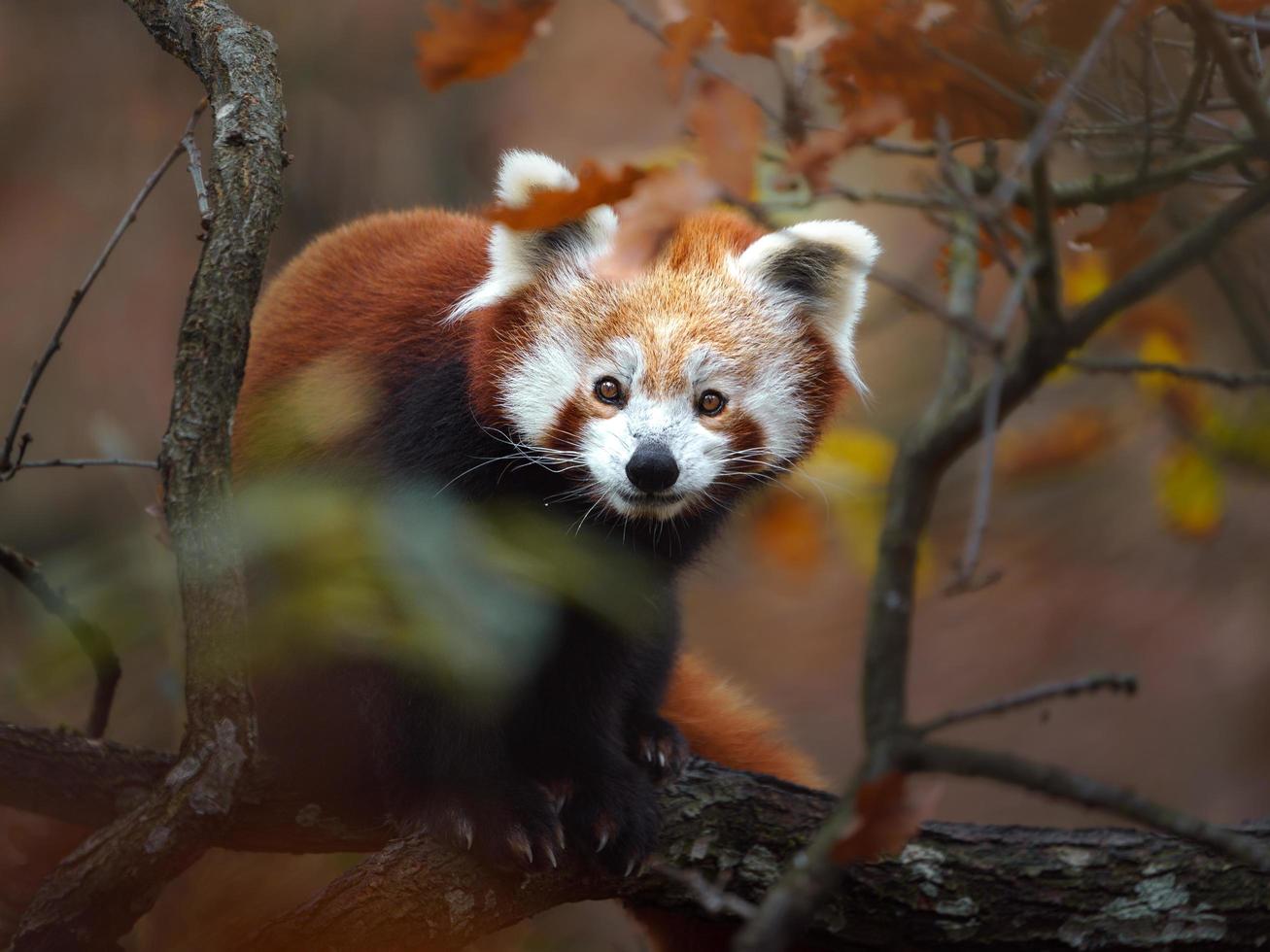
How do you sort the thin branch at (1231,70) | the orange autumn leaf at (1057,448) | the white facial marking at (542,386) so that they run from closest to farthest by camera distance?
1. the thin branch at (1231,70)
2. the white facial marking at (542,386)
3. the orange autumn leaf at (1057,448)

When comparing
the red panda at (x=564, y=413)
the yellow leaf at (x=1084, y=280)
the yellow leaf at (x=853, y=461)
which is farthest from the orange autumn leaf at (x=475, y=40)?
the yellow leaf at (x=1084, y=280)

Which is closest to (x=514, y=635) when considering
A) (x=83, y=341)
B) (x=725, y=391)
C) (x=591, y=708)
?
(x=591, y=708)

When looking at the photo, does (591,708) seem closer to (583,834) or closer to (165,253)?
(583,834)

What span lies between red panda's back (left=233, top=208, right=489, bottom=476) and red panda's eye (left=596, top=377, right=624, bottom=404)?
0.36 metres

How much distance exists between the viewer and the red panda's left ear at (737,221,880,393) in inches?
110

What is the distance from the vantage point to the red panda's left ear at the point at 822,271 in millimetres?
2787

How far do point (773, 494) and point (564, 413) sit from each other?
6.35 feet

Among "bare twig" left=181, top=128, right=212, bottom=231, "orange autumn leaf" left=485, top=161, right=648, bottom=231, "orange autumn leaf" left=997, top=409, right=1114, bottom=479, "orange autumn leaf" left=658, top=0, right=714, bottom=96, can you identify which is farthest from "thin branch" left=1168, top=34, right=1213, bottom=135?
"orange autumn leaf" left=997, top=409, right=1114, bottom=479

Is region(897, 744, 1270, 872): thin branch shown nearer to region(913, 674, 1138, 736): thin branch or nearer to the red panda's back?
region(913, 674, 1138, 736): thin branch

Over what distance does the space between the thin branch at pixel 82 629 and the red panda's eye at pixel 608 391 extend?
117cm

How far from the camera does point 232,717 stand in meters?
2.21

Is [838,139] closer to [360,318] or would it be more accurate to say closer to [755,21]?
[755,21]

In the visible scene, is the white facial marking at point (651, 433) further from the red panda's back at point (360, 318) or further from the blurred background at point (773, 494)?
the blurred background at point (773, 494)

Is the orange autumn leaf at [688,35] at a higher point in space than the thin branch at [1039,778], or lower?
higher
